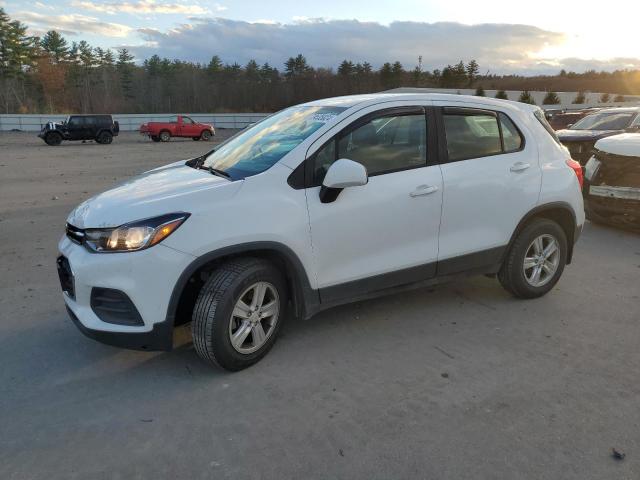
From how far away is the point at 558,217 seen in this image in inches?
189

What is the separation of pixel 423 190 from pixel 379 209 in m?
0.43

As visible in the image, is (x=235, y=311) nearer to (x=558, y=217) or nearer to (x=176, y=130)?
(x=558, y=217)

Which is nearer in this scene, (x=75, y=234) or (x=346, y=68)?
(x=75, y=234)

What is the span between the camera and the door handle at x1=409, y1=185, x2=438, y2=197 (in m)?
3.87

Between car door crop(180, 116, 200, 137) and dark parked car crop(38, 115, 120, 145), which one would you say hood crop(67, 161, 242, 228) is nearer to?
dark parked car crop(38, 115, 120, 145)

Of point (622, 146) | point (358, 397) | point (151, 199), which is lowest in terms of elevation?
point (358, 397)

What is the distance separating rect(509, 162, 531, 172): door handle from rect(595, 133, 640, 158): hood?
3820 millimetres

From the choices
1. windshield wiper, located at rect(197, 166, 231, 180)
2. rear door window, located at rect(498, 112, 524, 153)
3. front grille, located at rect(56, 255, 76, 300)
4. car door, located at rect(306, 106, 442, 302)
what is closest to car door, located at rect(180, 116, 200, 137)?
windshield wiper, located at rect(197, 166, 231, 180)

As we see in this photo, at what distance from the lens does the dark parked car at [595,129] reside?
1166 cm

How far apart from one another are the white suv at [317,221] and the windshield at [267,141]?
19 millimetres

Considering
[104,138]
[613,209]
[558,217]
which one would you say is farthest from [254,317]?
[104,138]

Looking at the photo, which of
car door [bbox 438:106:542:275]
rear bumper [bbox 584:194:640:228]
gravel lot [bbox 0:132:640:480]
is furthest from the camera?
rear bumper [bbox 584:194:640:228]

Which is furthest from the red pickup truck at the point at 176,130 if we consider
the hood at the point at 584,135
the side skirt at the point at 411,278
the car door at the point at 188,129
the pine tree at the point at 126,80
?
the pine tree at the point at 126,80

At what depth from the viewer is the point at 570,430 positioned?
2830 mm
